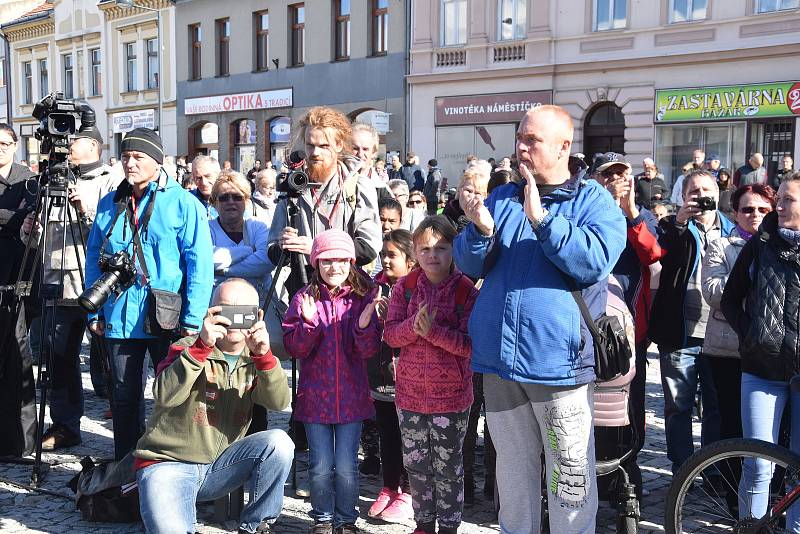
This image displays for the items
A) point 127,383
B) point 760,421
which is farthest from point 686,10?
point 127,383

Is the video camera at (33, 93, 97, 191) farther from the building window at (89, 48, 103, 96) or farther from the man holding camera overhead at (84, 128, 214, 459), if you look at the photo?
the building window at (89, 48, 103, 96)

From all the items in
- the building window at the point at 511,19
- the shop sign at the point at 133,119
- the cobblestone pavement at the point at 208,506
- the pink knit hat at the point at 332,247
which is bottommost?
the cobblestone pavement at the point at 208,506

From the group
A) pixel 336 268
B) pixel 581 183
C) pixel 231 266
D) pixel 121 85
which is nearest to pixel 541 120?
pixel 581 183

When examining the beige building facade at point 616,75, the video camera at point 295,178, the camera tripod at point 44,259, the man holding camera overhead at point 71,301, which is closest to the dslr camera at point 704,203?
the video camera at point 295,178

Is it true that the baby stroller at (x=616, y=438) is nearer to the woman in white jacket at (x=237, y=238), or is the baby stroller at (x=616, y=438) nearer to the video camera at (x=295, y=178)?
the video camera at (x=295, y=178)

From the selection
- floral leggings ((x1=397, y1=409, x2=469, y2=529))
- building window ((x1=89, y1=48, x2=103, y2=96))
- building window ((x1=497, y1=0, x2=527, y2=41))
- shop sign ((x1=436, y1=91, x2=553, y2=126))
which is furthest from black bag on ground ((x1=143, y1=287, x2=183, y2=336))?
building window ((x1=89, y1=48, x2=103, y2=96))

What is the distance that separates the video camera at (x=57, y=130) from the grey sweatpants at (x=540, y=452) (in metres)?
2.64

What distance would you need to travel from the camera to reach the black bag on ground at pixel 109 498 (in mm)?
4270

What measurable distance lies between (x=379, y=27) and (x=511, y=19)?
14.5ft

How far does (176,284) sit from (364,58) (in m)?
21.0

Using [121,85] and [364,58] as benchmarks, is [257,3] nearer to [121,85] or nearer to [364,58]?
[364,58]

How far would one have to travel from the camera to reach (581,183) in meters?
3.37

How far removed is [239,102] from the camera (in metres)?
28.6

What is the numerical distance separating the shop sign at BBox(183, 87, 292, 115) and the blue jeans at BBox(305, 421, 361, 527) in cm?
2366
